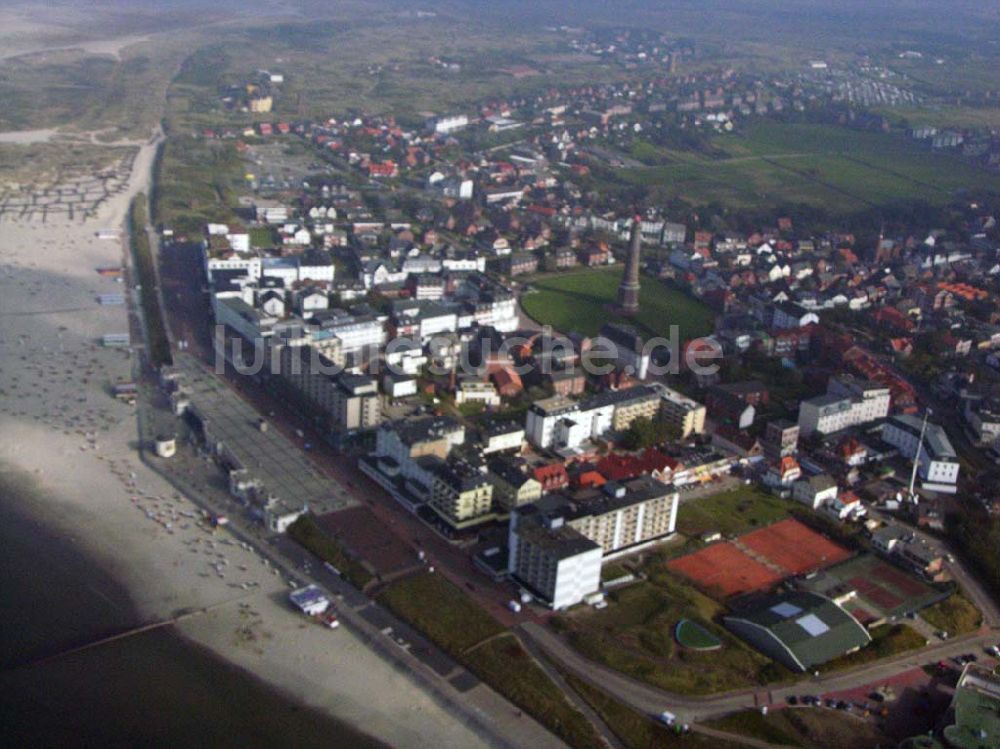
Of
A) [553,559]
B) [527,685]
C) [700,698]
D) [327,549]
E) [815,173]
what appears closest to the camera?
[527,685]

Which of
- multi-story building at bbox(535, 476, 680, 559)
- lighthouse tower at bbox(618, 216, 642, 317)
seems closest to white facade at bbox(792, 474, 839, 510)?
multi-story building at bbox(535, 476, 680, 559)

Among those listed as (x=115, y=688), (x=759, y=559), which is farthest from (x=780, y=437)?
(x=115, y=688)

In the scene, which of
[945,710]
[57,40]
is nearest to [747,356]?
[945,710]

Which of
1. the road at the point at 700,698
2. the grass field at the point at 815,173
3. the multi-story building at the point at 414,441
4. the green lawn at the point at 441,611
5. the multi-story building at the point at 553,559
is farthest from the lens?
the grass field at the point at 815,173

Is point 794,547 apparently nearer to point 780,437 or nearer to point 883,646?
point 883,646

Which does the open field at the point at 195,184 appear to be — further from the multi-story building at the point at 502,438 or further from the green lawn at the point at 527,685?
the green lawn at the point at 527,685

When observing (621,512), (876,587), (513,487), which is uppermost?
(621,512)

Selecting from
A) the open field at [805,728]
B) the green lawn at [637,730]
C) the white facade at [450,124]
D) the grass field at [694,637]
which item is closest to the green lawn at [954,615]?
the open field at [805,728]
